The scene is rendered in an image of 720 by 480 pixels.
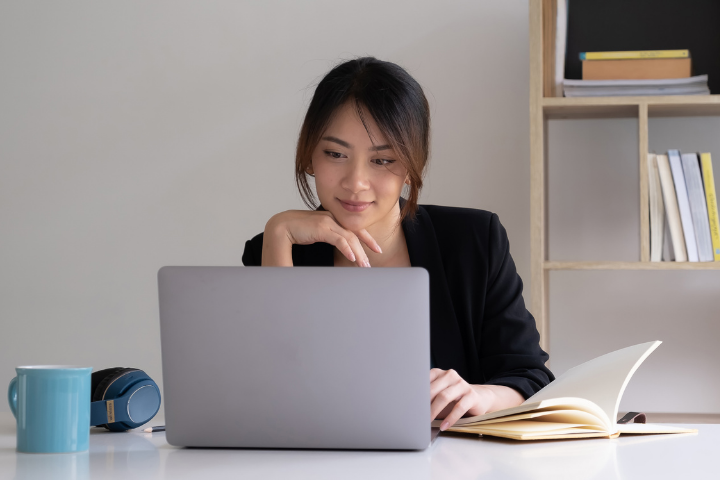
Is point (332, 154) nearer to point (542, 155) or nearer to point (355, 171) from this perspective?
point (355, 171)

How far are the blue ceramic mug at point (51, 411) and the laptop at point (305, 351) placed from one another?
0.45 ft

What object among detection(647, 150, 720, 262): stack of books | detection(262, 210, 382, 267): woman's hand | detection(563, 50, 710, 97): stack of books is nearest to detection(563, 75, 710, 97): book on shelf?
detection(563, 50, 710, 97): stack of books

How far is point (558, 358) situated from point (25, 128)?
187 centimetres

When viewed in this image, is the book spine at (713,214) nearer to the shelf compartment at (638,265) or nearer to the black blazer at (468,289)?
the shelf compartment at (638,265)

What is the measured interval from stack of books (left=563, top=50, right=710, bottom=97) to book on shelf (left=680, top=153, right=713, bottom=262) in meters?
0.18

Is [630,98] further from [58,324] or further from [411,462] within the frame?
[58,324]

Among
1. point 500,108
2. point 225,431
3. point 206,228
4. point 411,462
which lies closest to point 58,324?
point 206,228

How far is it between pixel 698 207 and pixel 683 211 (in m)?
0.04

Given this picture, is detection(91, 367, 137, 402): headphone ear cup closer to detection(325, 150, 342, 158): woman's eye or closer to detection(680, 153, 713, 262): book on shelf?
detection(325, 150, 342, 158): woman's eye

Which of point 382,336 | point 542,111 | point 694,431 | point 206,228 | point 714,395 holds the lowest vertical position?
point 714,395

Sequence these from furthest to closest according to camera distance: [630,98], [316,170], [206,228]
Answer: [206,228]
[630,98]
[316,170]

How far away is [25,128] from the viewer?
2.40 metres

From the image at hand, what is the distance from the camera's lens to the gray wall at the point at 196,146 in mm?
2072

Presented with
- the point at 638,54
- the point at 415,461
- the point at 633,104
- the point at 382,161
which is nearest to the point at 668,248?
the point at 633,104
